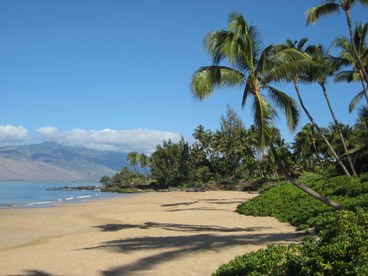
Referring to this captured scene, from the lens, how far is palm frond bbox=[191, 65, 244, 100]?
33.7ft

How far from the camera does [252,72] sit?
9.77 metres

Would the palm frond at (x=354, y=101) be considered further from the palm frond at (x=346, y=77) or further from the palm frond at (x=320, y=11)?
the palm frond at (x=320, y=11)

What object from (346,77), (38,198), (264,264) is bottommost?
(38,198)

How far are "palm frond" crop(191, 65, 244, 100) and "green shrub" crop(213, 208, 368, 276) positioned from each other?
5579 millimetres

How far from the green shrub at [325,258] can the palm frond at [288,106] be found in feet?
14.0

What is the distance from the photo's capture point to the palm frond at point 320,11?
43.9 ft

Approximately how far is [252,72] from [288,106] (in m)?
1.50

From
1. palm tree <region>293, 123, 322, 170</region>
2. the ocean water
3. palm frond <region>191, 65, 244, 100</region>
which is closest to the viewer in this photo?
palm frond <region>191, 65, 244, 100</region>

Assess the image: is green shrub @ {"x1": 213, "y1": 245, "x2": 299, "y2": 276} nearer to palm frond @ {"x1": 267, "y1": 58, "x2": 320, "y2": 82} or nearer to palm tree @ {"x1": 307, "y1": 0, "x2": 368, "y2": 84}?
palm frond @ {"x1": 267, "y1": 58, "x2": 320, "y2": 82}

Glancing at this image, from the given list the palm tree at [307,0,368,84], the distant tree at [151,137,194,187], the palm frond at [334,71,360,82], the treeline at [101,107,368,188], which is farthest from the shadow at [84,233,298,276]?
the distant tree at [151,137,194,187]

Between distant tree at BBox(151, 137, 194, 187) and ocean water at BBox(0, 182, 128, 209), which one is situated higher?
distant tree at BBox(151, 137, 194, 187)

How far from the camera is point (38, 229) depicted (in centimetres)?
1552

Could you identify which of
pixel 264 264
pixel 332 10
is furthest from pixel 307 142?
pixel 264 264

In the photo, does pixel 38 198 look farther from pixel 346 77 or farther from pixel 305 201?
pixel 346 77
